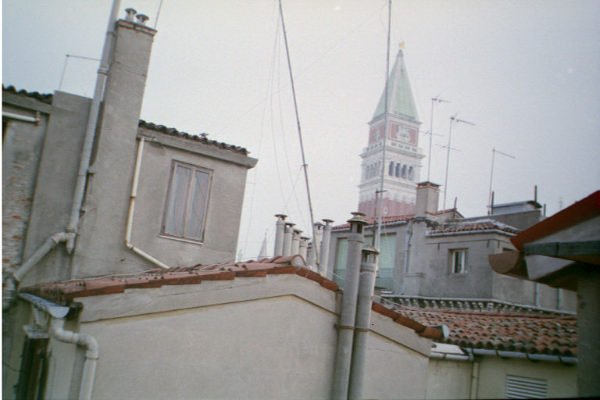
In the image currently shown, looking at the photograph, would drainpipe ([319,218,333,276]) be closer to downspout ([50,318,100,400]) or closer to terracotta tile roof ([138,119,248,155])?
terracotta tile roof ([138,119,248,155])

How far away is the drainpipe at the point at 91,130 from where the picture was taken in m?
7.91

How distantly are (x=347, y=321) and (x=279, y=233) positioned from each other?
184 inches

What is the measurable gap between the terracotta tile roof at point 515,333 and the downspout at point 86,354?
172 inches

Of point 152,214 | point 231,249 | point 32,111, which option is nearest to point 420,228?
point 231,249

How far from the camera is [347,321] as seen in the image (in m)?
6.29

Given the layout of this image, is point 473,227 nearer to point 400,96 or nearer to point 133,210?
point 133,210

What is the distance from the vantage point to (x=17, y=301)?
24.8 feet

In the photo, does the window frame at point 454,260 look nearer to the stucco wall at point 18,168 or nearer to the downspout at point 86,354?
the stucco wall at point 18,168

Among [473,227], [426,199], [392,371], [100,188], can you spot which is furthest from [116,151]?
[426,199]

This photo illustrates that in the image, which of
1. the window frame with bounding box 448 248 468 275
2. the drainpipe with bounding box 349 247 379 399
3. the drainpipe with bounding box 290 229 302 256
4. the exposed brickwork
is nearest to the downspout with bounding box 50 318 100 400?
the drainpipe with bounding box 349 247 379 399

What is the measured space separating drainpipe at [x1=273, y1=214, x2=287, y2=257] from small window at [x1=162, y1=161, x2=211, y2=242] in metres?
1.76

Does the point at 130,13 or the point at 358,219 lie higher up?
the point at 130,13

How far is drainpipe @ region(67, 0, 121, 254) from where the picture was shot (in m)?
7.91

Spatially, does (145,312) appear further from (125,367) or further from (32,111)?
(32,111)
